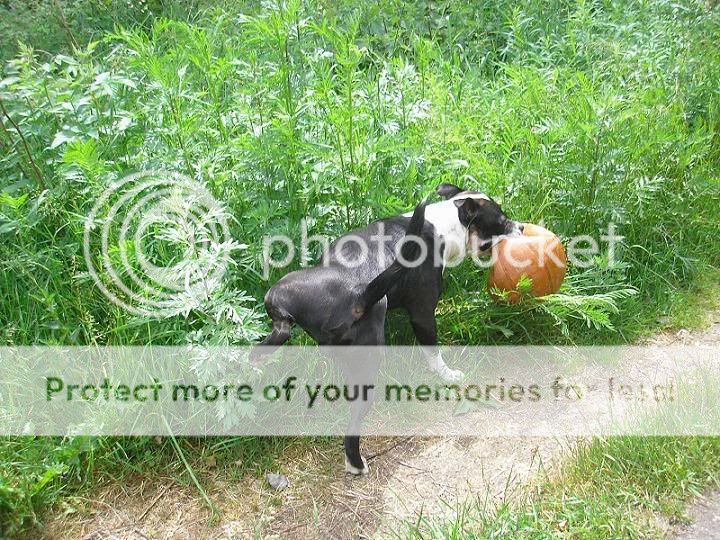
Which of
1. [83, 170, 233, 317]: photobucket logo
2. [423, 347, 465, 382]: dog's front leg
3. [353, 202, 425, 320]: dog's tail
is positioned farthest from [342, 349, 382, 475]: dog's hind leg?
[83, 170, 233, 317]: photobucket logo

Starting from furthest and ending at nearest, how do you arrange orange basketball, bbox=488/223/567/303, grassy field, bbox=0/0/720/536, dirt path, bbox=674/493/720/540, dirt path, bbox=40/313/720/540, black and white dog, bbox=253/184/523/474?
1. orange basketball, bbox=488/223/567/303
2. grassy field, bbox=0/0/720/536
3. black and white dog, bbox=253/184/523/474
4. dirt path, bbox=40/313/720/540
5. dirt path, bbox=674/493/720/540

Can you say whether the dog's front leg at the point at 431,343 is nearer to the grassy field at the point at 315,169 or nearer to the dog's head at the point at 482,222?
the grassy field at the point at 315,169

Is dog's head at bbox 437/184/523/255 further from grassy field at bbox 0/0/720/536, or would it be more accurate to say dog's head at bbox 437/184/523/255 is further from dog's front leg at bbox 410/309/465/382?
dog's front leg at bbox 410/309/465/382

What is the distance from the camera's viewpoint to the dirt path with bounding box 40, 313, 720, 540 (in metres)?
2.95

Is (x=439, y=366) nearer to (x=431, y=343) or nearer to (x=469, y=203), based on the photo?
(x=431, y=343)

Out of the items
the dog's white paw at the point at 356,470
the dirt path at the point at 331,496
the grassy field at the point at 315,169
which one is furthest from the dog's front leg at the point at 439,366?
the dog's white paw at the point at 356,470

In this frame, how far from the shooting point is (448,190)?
3.86 meters

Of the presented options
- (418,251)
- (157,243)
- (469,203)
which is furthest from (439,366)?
(157,243)

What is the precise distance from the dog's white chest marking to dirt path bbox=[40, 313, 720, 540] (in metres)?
0.94

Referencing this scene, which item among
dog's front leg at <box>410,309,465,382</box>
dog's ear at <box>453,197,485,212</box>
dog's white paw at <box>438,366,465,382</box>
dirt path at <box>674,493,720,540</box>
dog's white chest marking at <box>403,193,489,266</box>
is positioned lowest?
dirt path at <box>674,493,720,540</box>

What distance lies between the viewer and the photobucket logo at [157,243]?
10.1ft

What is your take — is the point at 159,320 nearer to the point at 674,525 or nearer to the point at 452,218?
the point at 452,218

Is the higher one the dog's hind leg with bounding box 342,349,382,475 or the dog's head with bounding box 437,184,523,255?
the dog's head with bounding box 437,184,523,255

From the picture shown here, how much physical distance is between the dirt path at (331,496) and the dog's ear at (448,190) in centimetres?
127
